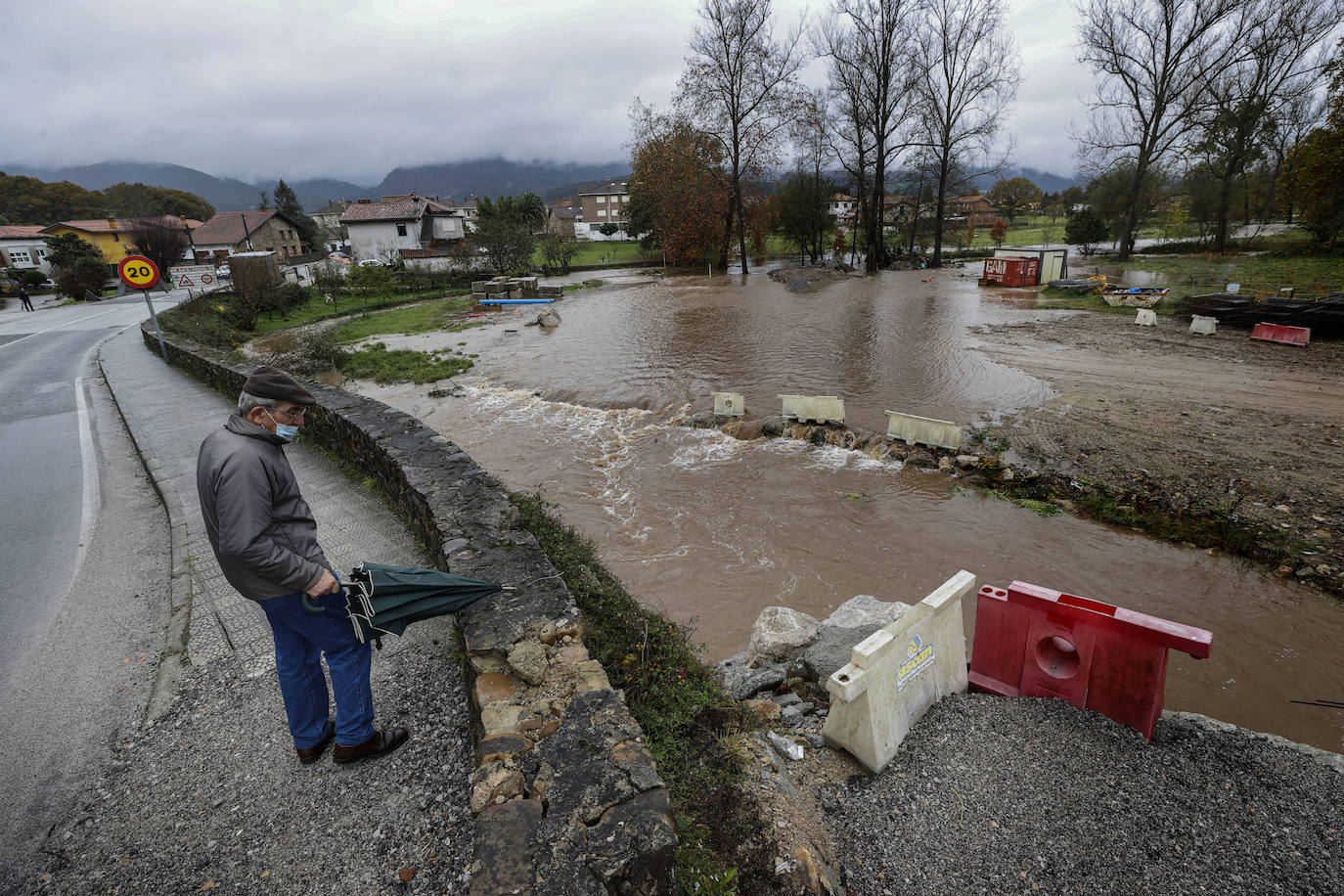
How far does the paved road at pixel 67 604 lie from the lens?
3422 mm

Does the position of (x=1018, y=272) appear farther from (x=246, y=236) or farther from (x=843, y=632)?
(x=246, y=236)

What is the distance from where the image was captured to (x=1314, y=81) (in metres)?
26.8

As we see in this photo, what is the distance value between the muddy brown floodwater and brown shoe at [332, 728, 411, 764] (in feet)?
9.89

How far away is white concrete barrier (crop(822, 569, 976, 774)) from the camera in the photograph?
3.32 metres

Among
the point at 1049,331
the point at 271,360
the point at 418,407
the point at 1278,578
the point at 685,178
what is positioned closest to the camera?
the point at 1278,578

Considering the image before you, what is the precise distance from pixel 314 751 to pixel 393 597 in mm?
968

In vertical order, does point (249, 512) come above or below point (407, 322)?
above

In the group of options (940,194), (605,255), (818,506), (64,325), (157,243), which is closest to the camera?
(818,506)

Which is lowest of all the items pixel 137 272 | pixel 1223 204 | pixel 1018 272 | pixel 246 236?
pixel 1018 272

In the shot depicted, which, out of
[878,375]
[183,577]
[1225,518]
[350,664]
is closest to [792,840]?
[350,664]

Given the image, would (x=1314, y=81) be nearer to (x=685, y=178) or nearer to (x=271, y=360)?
(x=685, y=178)

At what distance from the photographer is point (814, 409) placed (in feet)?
37.3

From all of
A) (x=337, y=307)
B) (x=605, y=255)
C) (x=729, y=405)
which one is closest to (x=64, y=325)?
(x=337, y=307)

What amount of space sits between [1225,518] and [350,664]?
8.95m
